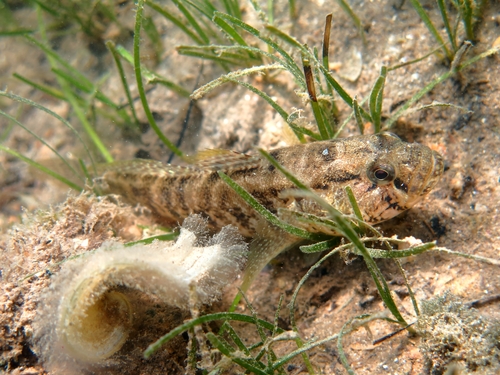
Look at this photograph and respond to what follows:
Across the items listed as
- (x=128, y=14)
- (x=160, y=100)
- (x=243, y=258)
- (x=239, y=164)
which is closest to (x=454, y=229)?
(x=243, y=258)

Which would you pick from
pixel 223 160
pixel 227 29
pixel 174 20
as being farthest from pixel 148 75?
pixel 223 160

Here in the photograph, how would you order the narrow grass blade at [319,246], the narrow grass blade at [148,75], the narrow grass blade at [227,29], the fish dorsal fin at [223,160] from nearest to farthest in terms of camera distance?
the narrow grass blade at [319,246] < the fish dorsal fin at [223,160] < the narrow grass blade at [227,29] < the narrow grass blade at [148,75]

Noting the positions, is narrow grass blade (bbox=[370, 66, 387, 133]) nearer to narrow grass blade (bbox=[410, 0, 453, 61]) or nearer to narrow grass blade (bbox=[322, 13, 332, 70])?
narrow grass blade (bbox=[322, 13, 332, 70])

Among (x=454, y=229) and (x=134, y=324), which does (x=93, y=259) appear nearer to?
(x=134, y=324)

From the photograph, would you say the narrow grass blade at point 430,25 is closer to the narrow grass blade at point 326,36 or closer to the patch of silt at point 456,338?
the narrow grass blade at point 326,36

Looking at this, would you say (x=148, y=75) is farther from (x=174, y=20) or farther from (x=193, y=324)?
(x=193, y=324)

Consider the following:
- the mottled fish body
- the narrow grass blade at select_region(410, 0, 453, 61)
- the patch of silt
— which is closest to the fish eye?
the mottled fish body

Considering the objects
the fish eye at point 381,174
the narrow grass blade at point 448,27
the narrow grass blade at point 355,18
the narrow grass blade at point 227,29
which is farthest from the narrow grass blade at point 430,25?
the narrow grass blade at point 227,29
